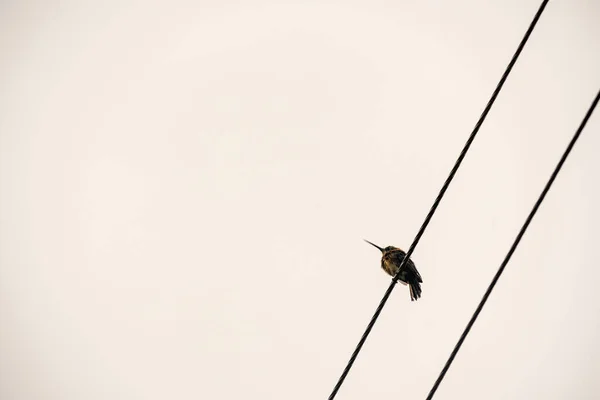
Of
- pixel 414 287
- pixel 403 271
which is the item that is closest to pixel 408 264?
pixel 403 271

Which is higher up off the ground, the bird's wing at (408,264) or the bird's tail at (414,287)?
the bird's wing at (408,264)

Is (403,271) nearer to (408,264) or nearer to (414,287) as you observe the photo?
(408,264)

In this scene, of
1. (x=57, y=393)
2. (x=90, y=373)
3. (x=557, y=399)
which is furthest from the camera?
(x=57, y=393)

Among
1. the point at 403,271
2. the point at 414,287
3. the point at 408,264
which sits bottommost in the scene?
the point at 414,287

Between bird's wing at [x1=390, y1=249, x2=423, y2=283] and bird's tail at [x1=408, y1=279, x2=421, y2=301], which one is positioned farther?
bird's tail at [x1=408, y1=279, x2=421, y2=301]

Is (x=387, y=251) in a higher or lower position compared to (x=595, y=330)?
higher

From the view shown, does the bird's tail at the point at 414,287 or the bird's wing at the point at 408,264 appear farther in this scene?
the bird's tail at the point at 414,287

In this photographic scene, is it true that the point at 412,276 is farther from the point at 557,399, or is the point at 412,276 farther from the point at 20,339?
the point at 20,339

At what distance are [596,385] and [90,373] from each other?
129 meters

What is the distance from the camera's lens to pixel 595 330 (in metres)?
96.7

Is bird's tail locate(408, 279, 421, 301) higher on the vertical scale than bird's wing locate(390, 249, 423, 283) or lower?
lower

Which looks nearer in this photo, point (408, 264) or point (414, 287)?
point (408, 264)

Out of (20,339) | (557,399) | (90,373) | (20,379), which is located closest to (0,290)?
(20,339)

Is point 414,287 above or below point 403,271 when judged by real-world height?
below
